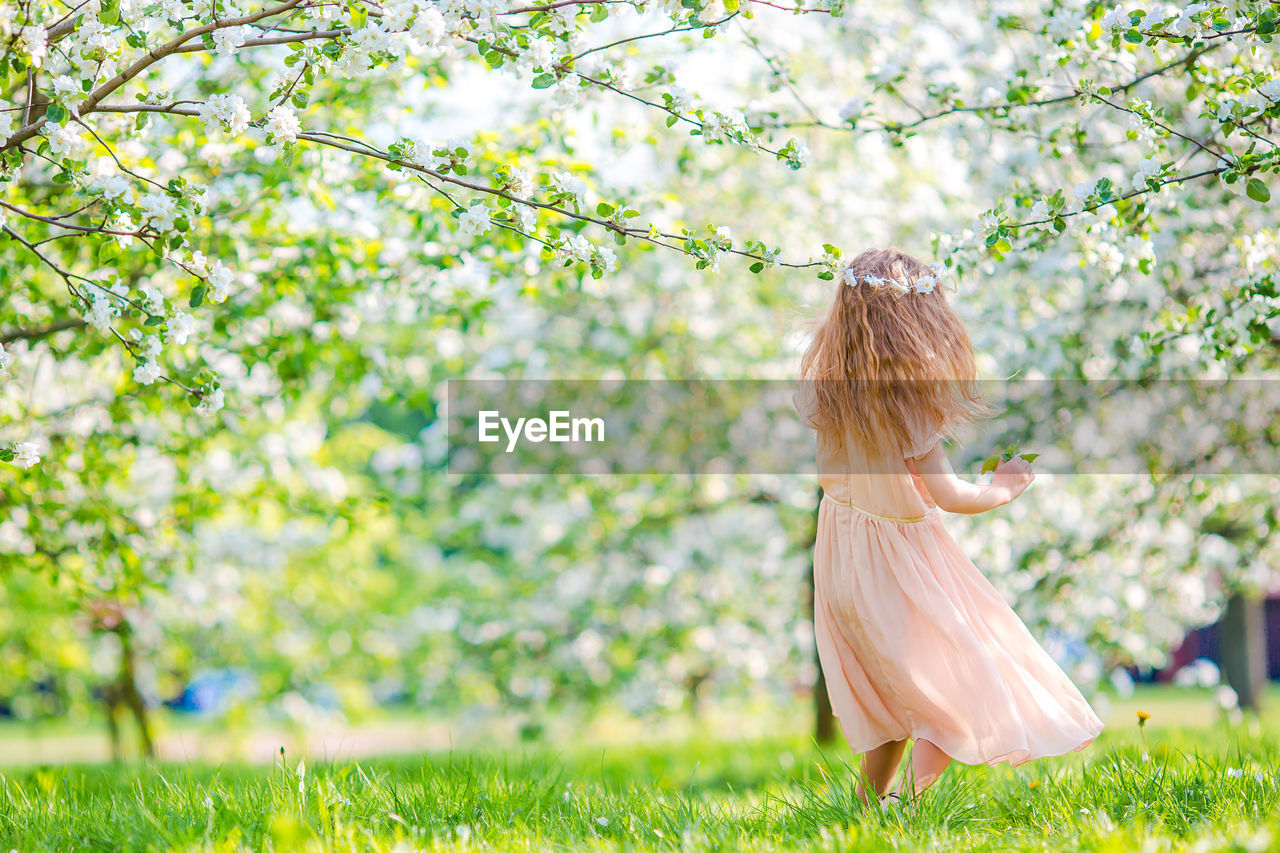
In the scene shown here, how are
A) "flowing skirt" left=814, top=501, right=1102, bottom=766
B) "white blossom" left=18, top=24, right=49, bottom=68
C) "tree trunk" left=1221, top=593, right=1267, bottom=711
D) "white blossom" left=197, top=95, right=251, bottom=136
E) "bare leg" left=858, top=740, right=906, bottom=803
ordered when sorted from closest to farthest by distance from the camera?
1. "white blossom" left=18, top=24, right=49, bottom=68
2. "white blossom" left=197, top=95, right=251, bottom=136
3. "flowing skirt" left=814, top=501, right=1102, bottom=766
4. "bare leg" left=858, top=740, right=906, bottom=803
5. "tree trunk" left=1221, top=593, right=1267, bottom=711

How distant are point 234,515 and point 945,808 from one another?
7.18m

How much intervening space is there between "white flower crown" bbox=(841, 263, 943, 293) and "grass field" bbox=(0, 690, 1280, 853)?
4.25ft

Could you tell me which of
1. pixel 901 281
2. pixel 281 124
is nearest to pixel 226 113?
pixel 281 124

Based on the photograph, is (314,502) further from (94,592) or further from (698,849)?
(698,849)

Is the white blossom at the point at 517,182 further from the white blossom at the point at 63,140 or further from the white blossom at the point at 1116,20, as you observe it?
the white blossom at the point at 1116,20

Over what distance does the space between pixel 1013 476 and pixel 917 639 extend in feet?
1.68

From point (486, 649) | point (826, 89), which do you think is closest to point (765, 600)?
point (486, 649)

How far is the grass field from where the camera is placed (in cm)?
231

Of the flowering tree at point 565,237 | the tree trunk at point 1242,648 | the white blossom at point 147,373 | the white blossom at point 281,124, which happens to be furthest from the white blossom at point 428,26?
the tree trunk at point 1242,648

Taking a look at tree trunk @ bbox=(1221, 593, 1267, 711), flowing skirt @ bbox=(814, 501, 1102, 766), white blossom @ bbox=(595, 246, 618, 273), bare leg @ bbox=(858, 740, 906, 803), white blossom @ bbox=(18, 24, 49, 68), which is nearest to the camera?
white blossom @ bbox=(18, 24, 49, 68)

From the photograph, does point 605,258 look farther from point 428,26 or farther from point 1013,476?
point 1013,476

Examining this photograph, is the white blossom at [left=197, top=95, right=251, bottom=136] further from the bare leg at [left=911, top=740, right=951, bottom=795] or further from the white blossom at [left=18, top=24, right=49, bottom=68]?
the bare leg at [left=911, top=740, right=951, bottom=795]

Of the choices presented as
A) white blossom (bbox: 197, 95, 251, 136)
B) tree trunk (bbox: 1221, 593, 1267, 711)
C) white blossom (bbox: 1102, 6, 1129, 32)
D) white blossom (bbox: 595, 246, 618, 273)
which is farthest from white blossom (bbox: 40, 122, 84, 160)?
tree trunk (bbox: 1221, 593, 1267, 711)

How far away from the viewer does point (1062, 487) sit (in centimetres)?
589
